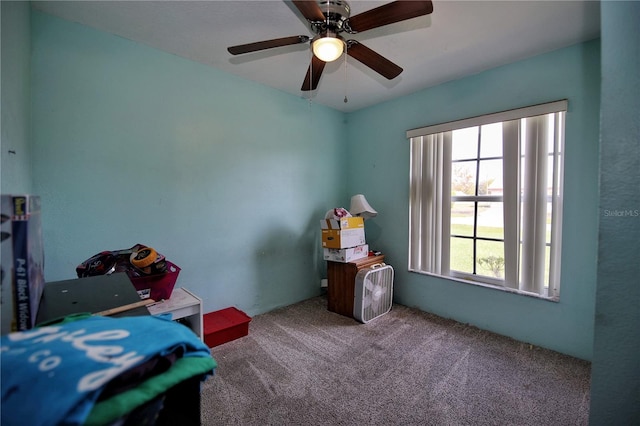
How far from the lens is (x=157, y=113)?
209 centimetres

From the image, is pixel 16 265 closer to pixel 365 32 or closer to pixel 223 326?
pixel 223 326

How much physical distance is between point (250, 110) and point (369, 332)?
7.80ft

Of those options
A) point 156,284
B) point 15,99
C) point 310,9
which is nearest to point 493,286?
point 310,9

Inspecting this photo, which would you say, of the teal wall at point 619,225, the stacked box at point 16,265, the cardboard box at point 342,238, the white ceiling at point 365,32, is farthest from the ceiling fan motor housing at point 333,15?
the cardboard box at point 342,238

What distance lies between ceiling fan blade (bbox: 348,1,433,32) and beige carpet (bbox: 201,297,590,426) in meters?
2.07

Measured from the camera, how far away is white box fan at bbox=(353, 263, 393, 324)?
2541 millimetres

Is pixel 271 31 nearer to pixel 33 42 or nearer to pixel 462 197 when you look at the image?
pixel 33 42

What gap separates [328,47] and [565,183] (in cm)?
201

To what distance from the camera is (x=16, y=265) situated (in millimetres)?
545

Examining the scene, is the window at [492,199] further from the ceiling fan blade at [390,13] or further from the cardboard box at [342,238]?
the ceiling fan blade at [390,13]

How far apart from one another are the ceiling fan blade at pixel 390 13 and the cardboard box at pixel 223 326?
226 cm

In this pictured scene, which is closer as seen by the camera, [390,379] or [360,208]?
[390,379]

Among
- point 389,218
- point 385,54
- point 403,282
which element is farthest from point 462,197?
point 385,54

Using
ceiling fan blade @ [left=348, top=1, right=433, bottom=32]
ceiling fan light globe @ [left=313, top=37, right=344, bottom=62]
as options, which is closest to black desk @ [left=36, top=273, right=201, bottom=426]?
ceiling fan light globe @ [left=313, top=37, right=344, bottom=62]
